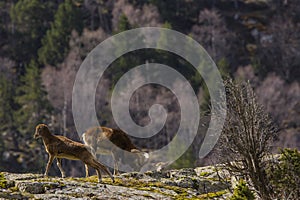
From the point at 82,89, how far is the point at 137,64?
8.21 meters

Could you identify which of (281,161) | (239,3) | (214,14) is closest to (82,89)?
(214,14)

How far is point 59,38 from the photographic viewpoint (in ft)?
279

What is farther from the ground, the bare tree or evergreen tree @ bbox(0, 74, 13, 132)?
evergreen tree @ bbox(0, 74, 13, 132)

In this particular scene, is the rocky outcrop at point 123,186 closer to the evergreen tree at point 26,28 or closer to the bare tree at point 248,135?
the bare tree at point 248,135

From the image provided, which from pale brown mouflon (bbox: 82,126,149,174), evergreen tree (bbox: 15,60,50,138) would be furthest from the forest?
pale brown mouflon (bbox: 82,126,149,174)

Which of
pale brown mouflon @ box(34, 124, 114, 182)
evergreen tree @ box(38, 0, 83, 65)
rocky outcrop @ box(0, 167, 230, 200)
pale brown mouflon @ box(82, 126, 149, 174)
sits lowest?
rocky outcrop @ box(0, 167, 230, 200)

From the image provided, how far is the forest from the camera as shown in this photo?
72.2 metres

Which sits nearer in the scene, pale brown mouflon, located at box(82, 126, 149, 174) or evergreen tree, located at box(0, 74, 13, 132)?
pale brown mouflon, located at box(82, 126, 149, 174)

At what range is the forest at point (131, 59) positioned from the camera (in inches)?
2842

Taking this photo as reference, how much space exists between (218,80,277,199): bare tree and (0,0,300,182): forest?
128 ft

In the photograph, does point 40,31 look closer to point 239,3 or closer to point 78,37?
point 78,37

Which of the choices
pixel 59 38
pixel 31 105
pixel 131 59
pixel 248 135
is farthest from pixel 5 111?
pixel 248 135

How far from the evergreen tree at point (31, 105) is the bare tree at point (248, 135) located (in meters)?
53.8

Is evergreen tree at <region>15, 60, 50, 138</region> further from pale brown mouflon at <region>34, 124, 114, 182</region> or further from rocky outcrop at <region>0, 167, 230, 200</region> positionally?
pale brown mouflon at <region>34, 124, 114, 182</region>
